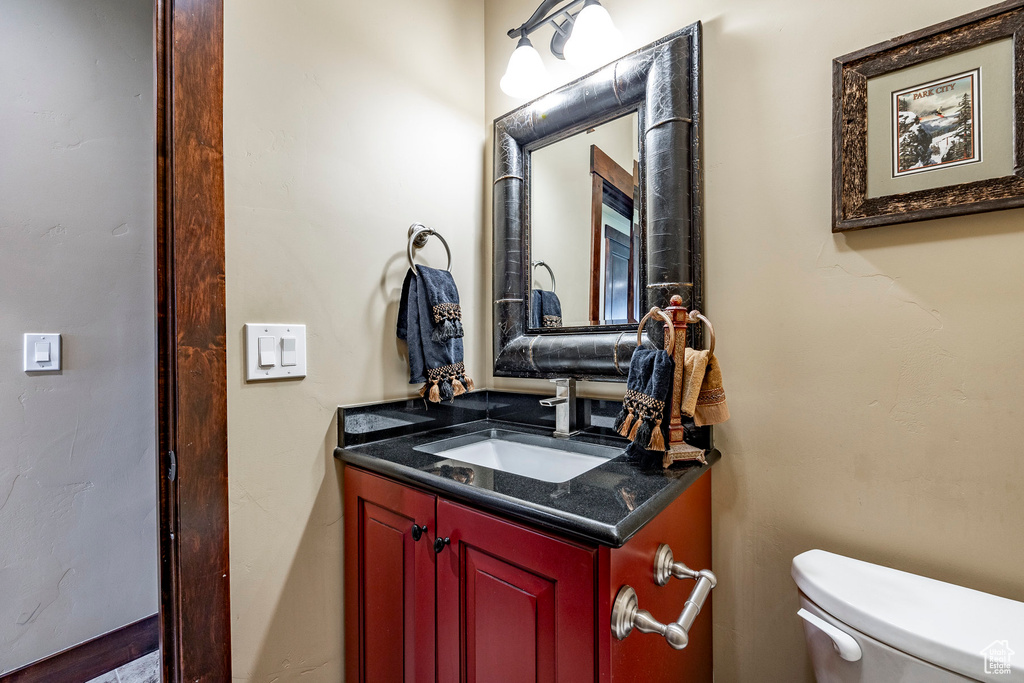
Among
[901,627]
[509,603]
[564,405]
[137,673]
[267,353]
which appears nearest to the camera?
[901,627]

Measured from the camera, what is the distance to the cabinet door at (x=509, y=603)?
0.62 m

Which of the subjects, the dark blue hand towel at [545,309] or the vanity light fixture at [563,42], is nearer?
the vanity light fixture at [563,42]

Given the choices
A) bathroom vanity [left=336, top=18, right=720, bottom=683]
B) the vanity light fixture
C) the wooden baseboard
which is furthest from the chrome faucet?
the wooden baseboard

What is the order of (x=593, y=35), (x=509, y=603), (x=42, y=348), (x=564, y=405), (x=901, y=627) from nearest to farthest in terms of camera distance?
(x=901, y=627) < (x=509, y=603) < (x=593, y=35) < (x=564, y=405) < (x=42, y=348)

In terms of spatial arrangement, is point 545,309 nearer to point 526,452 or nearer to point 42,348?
point 526,452

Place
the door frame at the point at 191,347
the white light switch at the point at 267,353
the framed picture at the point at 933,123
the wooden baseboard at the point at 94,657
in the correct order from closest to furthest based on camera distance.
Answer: the framed picture at the point at 933,123 < the door frame at the point at 191,347 < the white light switch at the point at 267,353 < the wooden baseboard at the point at 94,657

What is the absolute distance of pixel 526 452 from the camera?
1177mm

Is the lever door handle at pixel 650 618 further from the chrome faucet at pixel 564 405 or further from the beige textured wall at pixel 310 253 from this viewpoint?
the beige textured wall at pixel 310 253

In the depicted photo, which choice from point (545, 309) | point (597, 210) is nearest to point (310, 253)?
point (545, 309)

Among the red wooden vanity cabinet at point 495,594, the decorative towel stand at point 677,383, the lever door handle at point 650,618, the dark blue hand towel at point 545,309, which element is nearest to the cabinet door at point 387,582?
the red wooden vanity cabinet at point 495,594

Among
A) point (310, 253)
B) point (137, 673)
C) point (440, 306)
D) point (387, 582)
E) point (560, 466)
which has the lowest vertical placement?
point (137, 673)

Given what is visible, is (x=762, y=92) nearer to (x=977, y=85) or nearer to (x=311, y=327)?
(x=977, y=85)

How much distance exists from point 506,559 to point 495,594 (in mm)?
76

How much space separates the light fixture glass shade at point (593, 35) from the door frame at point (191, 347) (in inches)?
34.0
